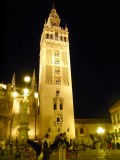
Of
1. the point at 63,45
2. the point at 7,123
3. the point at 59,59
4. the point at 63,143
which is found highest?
the point at 63,45

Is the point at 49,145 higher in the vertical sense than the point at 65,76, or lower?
lower

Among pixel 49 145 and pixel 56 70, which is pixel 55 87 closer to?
pixel 56 70

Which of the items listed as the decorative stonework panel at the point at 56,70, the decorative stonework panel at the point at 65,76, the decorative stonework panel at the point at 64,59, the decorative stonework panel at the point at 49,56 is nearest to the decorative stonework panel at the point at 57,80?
the decorative stonework panel at the point at 56,70

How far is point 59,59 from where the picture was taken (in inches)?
1657

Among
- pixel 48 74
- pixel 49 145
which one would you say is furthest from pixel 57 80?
pixel 49 145

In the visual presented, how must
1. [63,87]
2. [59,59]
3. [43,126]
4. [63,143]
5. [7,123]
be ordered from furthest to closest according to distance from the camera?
[59,59]
[63,87]
[7,123]
[43,126]
[63,143]

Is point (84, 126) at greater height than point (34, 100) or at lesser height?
lesser

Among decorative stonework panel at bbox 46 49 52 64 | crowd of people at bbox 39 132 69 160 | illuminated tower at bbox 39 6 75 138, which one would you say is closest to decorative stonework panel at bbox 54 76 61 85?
illuminated tower at bbox 39 6 75 138

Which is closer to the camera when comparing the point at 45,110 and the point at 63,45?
the point at 45,110

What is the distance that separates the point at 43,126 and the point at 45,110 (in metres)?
3.19

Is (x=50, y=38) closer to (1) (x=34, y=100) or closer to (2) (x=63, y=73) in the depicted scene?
(2) (x=63, y=73)

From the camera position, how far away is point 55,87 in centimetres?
3884

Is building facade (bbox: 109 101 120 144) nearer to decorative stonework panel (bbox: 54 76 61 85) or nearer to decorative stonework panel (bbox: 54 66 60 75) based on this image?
decorative stonework panel (bbox: 54 76 61 85)

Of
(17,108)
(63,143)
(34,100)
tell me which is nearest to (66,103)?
(34,100)
